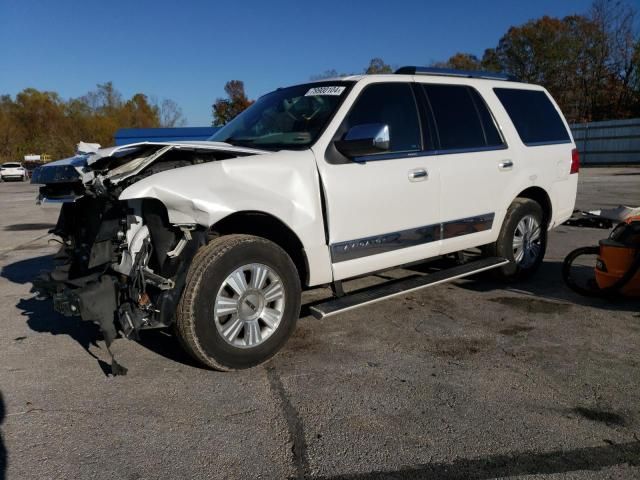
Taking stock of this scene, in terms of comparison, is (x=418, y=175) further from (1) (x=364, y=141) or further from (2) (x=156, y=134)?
(2) (x=156, y=134)

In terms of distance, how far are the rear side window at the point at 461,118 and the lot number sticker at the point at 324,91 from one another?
3.02ft

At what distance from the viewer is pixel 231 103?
175ft

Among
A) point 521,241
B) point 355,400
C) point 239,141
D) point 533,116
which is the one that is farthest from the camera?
point 533,116

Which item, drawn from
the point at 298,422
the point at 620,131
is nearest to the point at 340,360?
the point at 298,422

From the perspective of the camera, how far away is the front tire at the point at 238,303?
10.7ft

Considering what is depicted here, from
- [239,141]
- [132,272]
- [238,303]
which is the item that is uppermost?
[239,141]

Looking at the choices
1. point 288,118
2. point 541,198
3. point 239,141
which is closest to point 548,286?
point 541,198

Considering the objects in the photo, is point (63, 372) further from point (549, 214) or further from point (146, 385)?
point (549, 214)

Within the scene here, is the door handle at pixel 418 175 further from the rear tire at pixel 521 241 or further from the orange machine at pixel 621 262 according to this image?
the orange machine at pixel 621 262

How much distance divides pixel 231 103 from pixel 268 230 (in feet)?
170

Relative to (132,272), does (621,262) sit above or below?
below

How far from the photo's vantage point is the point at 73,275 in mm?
3906

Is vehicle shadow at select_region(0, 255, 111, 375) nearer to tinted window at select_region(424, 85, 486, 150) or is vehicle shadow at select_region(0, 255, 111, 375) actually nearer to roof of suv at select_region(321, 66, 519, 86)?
roof of suv at select_region(321, 66, 519, 86)

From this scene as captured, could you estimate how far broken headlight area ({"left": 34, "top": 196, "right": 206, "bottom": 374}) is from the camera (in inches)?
126
